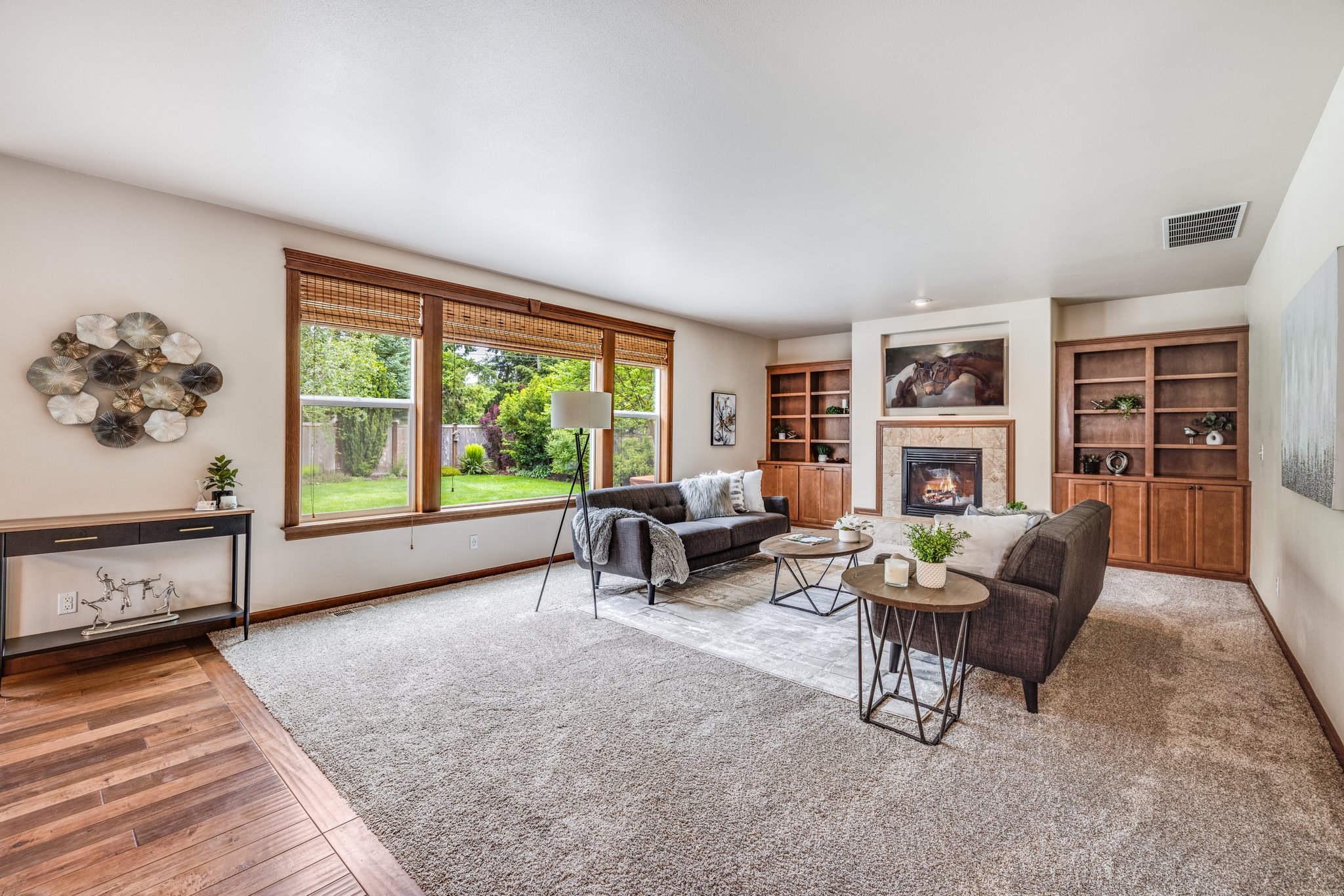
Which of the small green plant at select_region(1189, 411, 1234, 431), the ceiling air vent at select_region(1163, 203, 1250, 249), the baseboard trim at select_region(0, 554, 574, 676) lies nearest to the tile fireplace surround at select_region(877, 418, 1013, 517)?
the small green plant at select_region(1189, 411, 1234, 431)

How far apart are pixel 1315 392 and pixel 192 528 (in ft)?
17.9

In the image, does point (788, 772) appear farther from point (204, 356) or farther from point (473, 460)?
point (204, 356)

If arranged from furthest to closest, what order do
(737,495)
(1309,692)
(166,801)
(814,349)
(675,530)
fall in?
(814,349), (737,495), (675,530), (1309,692), (166,801)

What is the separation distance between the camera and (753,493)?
5.82 meters

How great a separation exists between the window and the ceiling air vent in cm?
447

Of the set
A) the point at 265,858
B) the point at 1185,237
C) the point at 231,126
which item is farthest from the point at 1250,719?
the point at 231,126

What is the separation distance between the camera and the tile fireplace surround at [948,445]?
6012 mm

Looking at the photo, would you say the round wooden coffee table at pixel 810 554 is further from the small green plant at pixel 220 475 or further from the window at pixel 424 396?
the small green plant at pixel 220 475

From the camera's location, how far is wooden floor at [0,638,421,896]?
165 cm

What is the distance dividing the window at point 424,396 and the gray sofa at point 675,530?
813 millimetres

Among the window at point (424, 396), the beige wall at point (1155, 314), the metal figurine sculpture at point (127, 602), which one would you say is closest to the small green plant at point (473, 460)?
the window at point (424, 396)

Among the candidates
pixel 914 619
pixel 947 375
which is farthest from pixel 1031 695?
pixel 947 375

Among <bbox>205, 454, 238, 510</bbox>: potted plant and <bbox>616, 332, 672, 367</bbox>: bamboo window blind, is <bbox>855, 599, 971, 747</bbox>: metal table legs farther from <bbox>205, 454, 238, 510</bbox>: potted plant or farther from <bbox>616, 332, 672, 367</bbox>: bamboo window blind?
<bbox>616, 332, 672, 367</bbox>: bamboo window blind

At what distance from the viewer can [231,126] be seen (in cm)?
268
